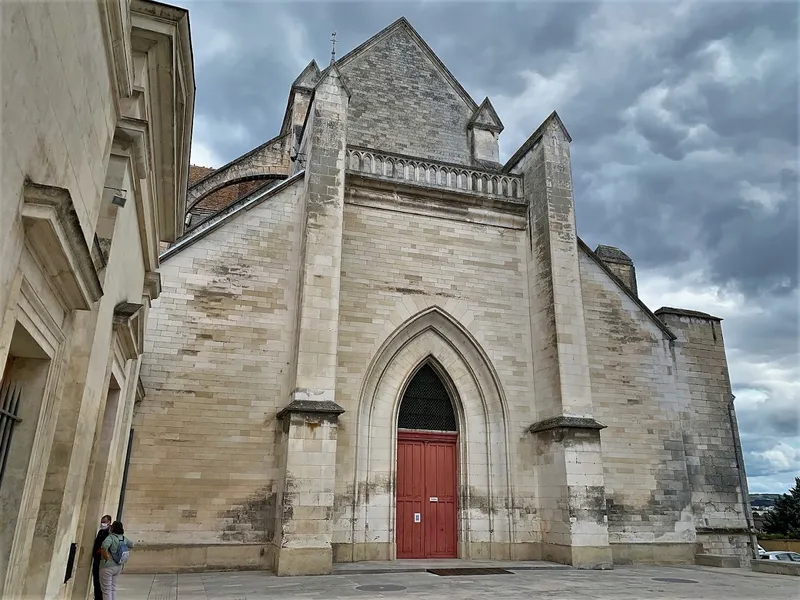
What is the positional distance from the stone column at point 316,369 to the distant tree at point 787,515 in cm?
2282

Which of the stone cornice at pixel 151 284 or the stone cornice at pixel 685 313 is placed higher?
the stone cornice at pixel 685 313

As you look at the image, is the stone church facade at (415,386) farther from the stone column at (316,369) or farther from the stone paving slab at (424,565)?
the stone paving slab at (424,565)

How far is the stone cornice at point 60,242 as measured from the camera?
2.62m

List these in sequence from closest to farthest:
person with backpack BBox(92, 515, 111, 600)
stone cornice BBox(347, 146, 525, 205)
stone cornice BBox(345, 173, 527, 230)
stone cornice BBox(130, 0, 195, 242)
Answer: stone cornice BBox(130, 0, 195, 242) → person with backpack BBox(92, 515, 111, 600) → stone cornice BBox(345, 173, 527, 230) → stone cornice BBox(347, 146, 525, 205)

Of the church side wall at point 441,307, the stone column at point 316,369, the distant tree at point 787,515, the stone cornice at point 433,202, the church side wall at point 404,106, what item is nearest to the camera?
the stone column at point 316,369

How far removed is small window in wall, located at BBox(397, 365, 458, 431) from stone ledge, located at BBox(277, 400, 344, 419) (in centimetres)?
238

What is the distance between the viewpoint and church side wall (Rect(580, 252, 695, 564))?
36.3 feet

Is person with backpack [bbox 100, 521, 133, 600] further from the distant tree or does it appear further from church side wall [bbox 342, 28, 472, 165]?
the distant tree

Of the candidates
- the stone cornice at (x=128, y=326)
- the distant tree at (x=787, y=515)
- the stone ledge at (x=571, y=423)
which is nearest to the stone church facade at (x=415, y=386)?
the stone ledge at (x=571, y=423)

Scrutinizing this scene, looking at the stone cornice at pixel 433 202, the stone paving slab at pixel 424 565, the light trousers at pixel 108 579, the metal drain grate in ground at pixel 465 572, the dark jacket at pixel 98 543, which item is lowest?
the metal drain grate in ground at pixel 465 572

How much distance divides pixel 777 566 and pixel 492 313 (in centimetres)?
687

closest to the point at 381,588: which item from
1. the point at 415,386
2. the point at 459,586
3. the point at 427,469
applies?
the point at 459,586

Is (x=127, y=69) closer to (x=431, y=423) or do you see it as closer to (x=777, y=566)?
(x=431, y=423)

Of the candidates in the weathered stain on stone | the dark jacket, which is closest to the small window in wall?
the weathered stain on stone
